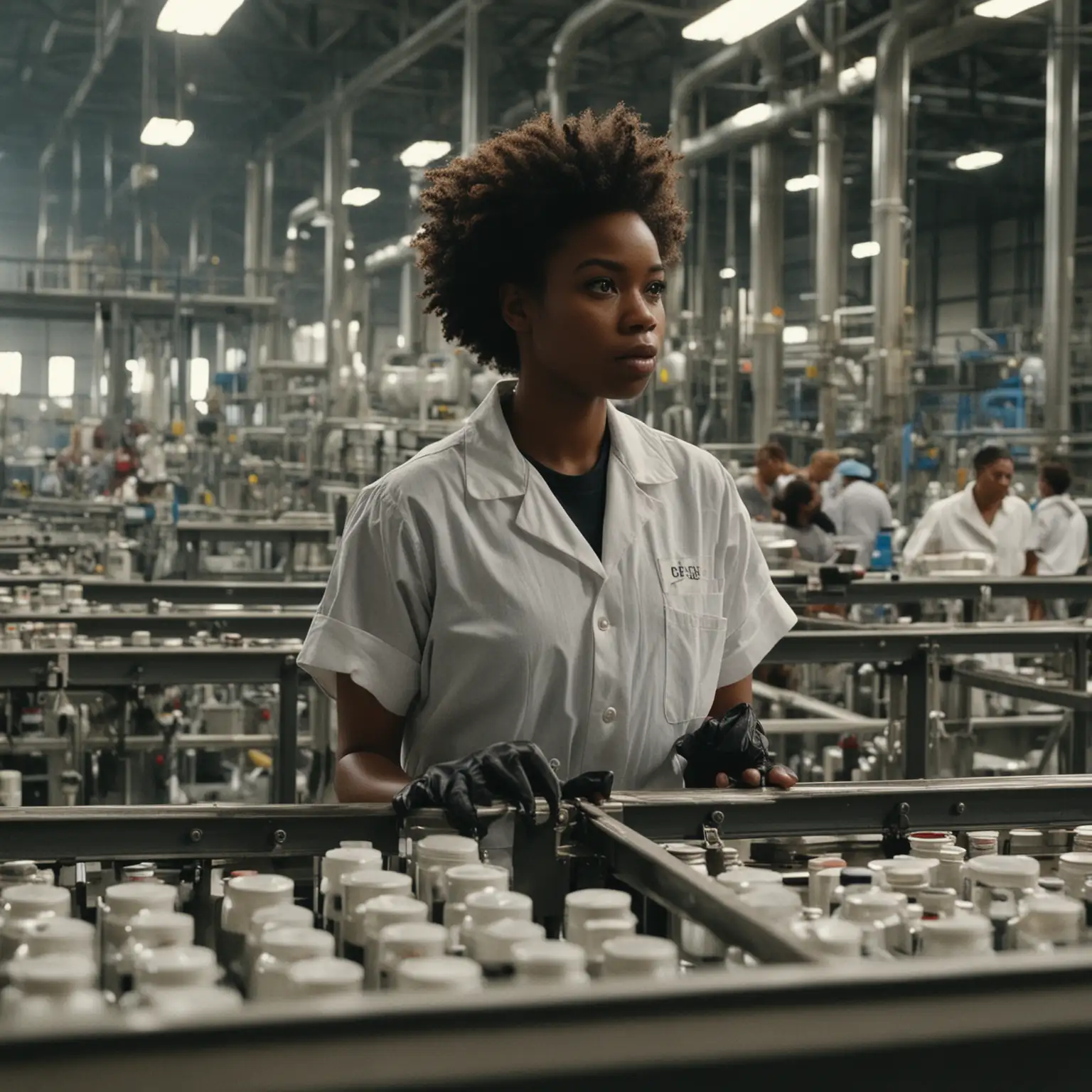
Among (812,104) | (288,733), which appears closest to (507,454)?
(288,733)

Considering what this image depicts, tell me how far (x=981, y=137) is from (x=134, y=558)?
9847mm

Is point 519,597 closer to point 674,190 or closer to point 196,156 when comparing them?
point 674,190

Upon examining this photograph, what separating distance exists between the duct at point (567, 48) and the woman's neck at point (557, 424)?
23.3 feet

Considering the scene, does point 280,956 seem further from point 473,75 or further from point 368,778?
point 473,75

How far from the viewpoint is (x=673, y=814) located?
1.22m

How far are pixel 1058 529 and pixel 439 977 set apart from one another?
6617mm

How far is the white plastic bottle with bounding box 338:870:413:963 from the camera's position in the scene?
98 centimetres

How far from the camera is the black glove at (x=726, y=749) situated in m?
1.35

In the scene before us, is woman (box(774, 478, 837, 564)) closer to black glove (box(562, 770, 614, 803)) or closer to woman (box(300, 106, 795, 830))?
woman (box(300, 106, 795, 830))

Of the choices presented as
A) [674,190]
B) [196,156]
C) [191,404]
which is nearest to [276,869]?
[674,190]

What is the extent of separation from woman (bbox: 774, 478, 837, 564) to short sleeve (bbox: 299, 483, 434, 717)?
4.80m

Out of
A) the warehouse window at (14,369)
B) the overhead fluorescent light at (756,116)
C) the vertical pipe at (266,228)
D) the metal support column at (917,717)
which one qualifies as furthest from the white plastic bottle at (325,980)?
the warehouse window at (14,369)

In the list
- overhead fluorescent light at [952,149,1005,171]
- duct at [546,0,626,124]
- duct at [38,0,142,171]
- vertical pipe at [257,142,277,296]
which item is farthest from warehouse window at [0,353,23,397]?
overhead fluorescent light at [952,149,1005,171]

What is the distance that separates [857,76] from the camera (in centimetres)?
816
